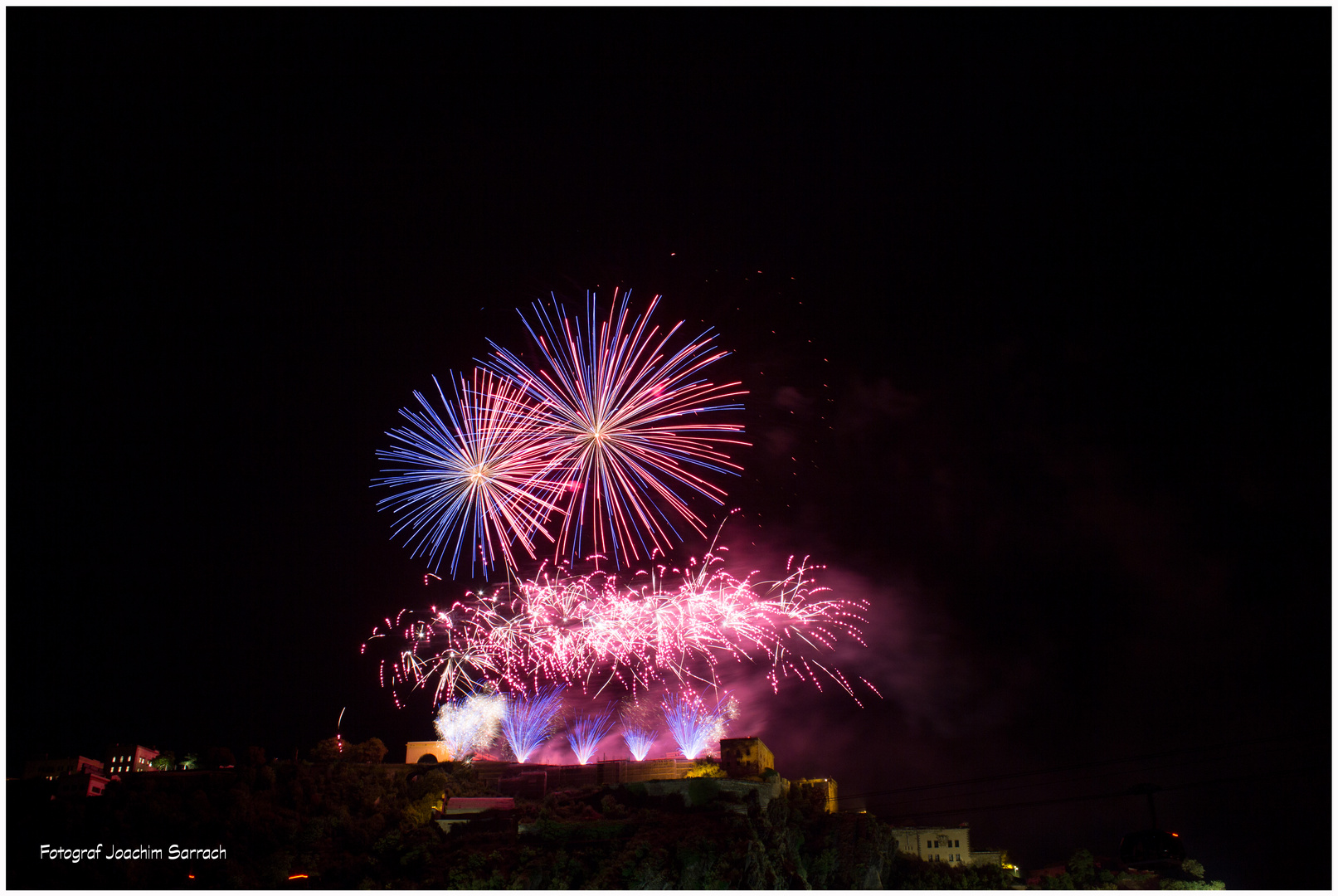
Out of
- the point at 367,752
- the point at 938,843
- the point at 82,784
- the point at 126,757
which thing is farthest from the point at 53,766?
the point at 938,843

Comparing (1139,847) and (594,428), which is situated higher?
(594,428)

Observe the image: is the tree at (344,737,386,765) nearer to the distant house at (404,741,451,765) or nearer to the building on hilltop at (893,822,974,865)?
the distant house at (404,741,451,765)

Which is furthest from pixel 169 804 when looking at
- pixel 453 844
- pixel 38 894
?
pixel 38 894

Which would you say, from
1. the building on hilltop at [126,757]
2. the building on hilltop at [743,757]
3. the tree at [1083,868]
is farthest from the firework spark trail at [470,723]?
the tree at [1083,868]

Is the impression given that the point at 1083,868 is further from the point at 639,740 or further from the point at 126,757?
the point at 126,757

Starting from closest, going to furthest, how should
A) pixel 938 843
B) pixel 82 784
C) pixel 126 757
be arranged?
pixel 82 784 → pixel 938 843 → pixel 126 757

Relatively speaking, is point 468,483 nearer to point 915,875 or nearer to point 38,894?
point 38,894
